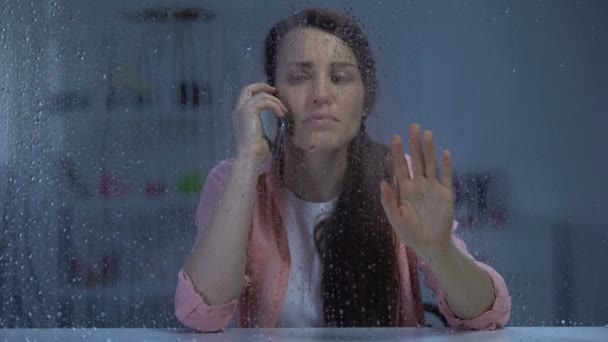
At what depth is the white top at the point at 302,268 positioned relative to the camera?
786 mm

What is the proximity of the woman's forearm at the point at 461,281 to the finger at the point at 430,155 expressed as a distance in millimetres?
79

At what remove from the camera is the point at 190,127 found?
0.95 m

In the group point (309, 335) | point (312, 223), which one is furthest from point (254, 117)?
point (309, 335)

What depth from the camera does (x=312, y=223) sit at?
31.9 inches

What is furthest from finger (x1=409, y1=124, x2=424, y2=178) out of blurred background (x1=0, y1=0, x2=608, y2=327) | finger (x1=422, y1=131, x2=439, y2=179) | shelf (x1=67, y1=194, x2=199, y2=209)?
shelf (x1=67, y1=194, x2=199, y2=209)

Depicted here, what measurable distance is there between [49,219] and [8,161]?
0.35ft

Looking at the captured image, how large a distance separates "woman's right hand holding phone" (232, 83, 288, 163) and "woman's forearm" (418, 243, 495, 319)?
8.5 inches

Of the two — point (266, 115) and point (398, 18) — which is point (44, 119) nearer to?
point (266, 115)

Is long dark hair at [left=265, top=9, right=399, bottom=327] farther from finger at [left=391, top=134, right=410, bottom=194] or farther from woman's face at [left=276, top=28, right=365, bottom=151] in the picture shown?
finger at [left=391, top=134, right=410, bottom=194]

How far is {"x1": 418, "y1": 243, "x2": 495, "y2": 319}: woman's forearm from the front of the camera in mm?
697

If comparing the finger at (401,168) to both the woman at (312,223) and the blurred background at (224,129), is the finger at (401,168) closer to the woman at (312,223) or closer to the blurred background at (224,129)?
the woman at (312,223)

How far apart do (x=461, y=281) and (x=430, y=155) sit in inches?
5.8

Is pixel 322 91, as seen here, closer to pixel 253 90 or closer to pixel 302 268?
pixel 253 90

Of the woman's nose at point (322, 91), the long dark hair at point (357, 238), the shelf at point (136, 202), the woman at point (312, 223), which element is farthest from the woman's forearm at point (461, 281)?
the shelf at point (136, 202)
